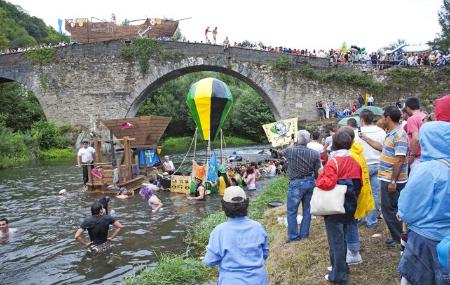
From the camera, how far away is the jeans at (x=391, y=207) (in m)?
4.58

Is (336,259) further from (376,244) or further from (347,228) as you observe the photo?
(376,244)

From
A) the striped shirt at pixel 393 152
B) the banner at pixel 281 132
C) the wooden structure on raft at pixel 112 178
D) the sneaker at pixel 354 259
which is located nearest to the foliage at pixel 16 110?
the wooden structure on raft at pixel 112 178

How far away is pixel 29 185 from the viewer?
615 inches

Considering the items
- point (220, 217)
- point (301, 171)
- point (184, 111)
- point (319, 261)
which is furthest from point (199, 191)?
point (184, 111)

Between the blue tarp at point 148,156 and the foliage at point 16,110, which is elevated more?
the foliage at point 16,110

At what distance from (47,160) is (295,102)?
52.2 feet

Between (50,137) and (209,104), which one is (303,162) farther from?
(50,137)

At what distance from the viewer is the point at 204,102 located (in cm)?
1174

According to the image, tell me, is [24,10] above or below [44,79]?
above

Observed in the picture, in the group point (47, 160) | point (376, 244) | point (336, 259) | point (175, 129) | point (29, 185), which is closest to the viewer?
point (336, 259)

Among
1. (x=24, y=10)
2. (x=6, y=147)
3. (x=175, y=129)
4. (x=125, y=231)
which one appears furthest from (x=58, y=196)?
(x=24, y=10)

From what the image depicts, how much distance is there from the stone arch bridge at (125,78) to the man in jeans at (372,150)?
1920 centimetres

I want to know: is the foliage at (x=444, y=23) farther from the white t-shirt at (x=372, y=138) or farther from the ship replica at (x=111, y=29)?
the white t-shirt at (x=372, y=138)

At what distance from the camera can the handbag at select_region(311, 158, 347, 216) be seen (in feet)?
13.2
